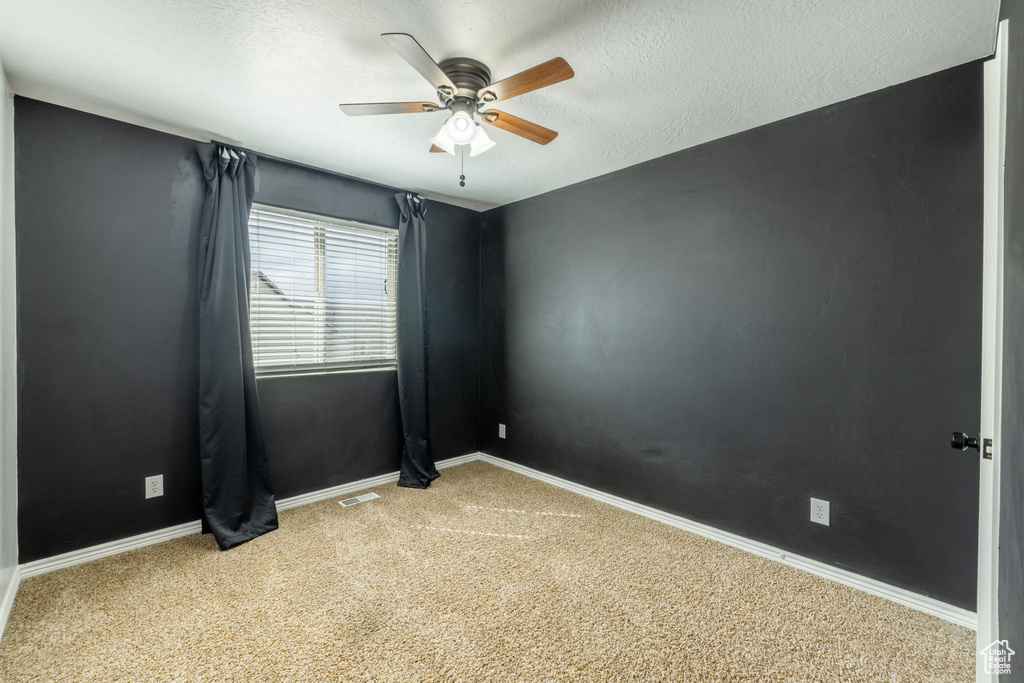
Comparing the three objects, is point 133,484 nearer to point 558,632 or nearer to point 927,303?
point 558,632

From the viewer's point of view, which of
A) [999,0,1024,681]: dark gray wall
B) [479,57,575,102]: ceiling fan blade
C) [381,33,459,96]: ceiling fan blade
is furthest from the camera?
[479,57,575,102]: ceiling fan blade

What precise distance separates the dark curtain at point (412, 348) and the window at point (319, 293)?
5.2 inches

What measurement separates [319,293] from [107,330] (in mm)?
1158

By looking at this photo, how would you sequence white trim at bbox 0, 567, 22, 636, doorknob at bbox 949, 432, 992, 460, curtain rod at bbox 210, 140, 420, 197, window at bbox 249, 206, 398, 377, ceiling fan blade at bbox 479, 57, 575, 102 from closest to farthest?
doorknob at bbox 949, 432, 992, 460, ceiling fan blade at bbox 479, 57, 575, 102, white trim at bbox 0, 567, 22, 636, curtain rod at bbox 210, 140, 420, 197, window at bbox 249, 206, 398, 377

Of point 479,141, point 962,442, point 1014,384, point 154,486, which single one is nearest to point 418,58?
point 479,141

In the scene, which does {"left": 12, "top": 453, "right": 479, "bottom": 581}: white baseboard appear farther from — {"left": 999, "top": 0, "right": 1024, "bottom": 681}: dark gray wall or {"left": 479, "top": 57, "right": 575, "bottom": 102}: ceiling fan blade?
{"left": 999, "top": 0, "right": 1024, "bottom": 681}: dark gray wall

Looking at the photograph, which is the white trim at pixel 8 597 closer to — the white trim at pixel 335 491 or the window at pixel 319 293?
the white trim at pixel 335 491

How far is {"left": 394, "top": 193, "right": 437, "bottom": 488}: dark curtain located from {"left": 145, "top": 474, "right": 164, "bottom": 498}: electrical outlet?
147 cm

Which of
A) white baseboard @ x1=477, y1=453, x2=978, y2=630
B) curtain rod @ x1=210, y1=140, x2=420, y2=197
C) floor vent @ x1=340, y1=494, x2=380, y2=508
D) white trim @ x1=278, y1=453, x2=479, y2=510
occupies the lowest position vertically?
white baseboard @ x1=477, y1=453, x2=978, y2=630

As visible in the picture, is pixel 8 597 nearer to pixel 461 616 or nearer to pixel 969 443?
pixel 461 616

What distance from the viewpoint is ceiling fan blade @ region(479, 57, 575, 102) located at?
155 centimetres

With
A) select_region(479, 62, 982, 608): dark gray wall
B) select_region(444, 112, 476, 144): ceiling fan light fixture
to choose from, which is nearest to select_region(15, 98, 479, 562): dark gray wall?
select_region(444, 112, 476, 144): ceiling fan light fixture

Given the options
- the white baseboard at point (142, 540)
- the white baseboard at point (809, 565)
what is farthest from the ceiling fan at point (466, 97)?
the white baseboard at point (142, 540)

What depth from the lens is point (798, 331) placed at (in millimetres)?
2275
